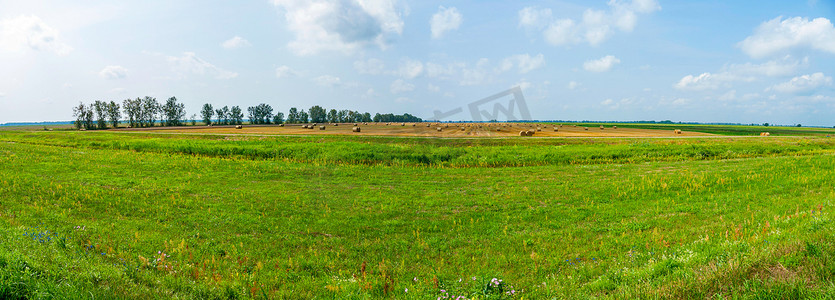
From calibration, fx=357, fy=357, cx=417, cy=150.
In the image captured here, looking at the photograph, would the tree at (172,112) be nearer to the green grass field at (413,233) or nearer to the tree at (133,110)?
the tree at (133,110)

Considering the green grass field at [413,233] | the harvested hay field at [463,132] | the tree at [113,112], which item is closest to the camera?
the green grass field at [413,233]

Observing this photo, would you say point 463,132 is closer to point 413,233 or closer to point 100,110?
point 413,233

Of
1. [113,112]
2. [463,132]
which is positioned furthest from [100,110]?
[463,132]

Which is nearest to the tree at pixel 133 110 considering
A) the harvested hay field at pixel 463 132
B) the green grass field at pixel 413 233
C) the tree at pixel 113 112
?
the tree at pixel 113 112

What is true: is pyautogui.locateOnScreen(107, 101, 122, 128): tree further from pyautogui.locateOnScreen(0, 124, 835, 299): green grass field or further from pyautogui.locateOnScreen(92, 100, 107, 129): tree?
pyautogui.locateOnScreen(0, 124, 835, 299): green grass field

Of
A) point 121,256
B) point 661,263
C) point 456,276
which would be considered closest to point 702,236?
point 661,263

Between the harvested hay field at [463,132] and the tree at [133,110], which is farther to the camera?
the tree at [133,110]

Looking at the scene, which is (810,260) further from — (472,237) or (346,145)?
(346,145)

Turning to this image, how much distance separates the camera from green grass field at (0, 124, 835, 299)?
6051 millimetres

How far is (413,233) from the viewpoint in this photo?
38.5 feet

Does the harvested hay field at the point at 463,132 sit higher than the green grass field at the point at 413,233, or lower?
higher

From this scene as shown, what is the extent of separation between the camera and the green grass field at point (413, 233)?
19.9 feet

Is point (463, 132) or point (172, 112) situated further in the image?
point (172, 112)

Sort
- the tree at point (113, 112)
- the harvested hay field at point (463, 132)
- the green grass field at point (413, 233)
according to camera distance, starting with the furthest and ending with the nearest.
Answer: the tree at point (113, 112) → the harvested hay field at point (463, 132) → the green grass field at point (413, 233)
